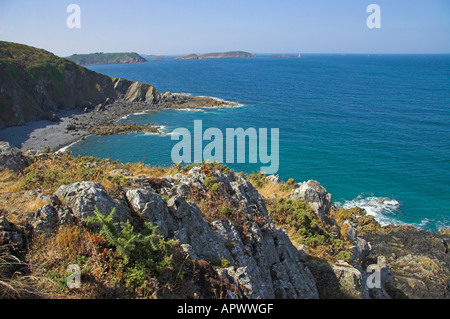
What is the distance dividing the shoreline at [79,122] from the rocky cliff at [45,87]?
3.26 meters

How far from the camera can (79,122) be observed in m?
67.2

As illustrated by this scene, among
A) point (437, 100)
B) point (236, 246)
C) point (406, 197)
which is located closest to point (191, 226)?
point (236, 246)

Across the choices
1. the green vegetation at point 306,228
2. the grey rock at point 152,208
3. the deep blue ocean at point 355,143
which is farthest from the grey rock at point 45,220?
the deep blue ocean at point 355,143

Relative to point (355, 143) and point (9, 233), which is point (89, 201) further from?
point (355, 143)

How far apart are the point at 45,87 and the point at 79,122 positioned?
21.8 metres

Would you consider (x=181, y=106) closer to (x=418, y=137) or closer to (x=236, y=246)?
(x=418, y=137)

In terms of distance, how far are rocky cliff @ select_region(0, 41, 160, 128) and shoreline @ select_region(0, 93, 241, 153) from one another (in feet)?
10.7

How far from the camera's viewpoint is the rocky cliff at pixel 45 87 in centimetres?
6469

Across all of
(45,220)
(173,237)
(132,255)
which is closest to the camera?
(132,255)

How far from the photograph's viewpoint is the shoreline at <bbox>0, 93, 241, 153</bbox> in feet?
170

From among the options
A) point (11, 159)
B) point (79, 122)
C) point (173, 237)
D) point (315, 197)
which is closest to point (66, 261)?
point (173, 237)

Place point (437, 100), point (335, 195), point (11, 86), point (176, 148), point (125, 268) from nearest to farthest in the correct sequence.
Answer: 1. point (125, 268)
2. point (335, 195)
3. point (176, 148)
4. point (11, 86)
5. point (437, 100)

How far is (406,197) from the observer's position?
3534cm

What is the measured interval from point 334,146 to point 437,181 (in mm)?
16668
